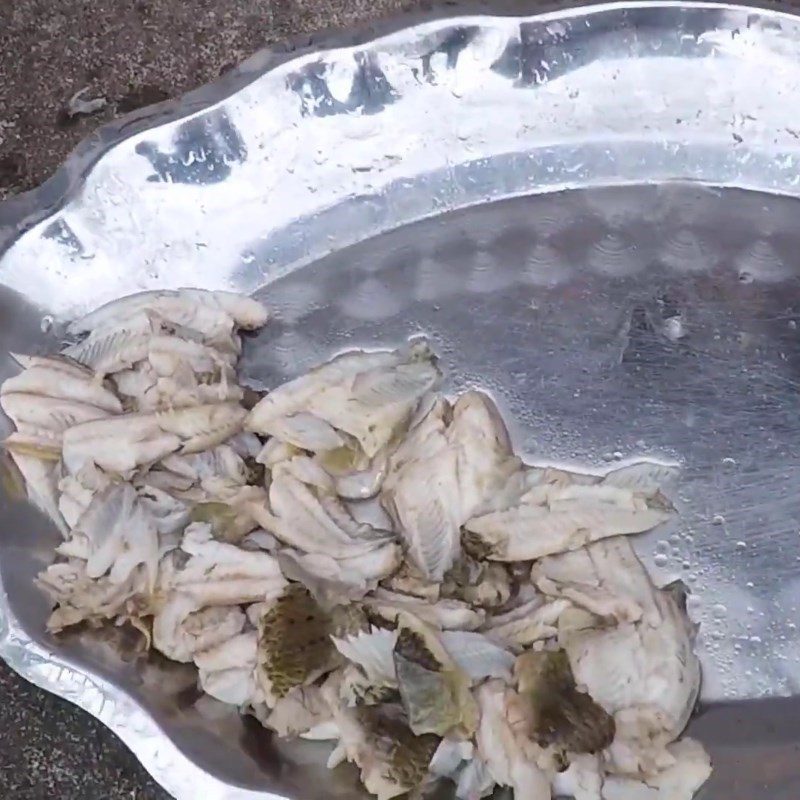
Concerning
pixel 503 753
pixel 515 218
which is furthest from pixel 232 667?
pixel 515 218

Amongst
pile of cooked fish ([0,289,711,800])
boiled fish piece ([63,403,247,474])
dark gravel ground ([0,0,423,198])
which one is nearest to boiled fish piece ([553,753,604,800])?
pile of cooked fish ([0,289,711,800])

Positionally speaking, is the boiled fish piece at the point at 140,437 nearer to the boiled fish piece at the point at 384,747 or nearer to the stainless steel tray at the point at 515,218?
the stainless steel tray at the point at 515,218

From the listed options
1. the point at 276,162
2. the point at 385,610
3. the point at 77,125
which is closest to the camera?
the point at 385,610

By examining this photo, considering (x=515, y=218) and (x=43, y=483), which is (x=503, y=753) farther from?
(x=515, y=218)

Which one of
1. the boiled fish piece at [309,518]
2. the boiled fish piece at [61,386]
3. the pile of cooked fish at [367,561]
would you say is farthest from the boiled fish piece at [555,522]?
the boiled fish piece at [61,386]

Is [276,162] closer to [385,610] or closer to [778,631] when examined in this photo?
[385,610]

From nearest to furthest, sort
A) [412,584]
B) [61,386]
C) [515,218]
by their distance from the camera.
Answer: [412,584]
[61,386]
[515,218]

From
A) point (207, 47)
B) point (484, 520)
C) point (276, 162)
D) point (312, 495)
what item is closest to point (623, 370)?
point (484, 520)
